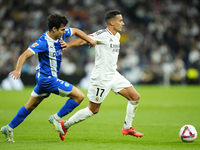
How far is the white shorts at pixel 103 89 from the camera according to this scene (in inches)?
246

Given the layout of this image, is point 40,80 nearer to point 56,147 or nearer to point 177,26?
point 56,147

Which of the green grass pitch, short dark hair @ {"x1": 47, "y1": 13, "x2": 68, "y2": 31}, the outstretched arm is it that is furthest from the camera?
short dark hair @ {"x1": 47, "y1": 13, "x2": 68, "y2": 31}

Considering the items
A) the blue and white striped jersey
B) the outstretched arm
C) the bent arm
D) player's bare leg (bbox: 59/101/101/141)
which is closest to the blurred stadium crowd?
player's bare leg (bbox: 59/101/101/141)

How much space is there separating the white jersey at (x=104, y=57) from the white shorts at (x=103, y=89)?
8 centimetres

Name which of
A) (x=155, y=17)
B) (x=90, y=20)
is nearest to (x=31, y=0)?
(x=90, y=20)

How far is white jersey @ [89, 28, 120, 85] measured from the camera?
634cm

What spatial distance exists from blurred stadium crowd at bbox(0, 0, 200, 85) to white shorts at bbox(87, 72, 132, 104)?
1644 centimetres

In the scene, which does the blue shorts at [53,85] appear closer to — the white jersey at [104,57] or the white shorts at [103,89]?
the white shorts at [103,89]

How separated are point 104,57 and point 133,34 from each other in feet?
63.5

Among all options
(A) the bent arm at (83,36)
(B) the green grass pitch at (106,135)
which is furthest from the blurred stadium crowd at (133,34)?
(A) the bent arm at (83,36)

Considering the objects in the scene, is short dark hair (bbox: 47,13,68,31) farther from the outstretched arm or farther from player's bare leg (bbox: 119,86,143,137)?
player's bare leg (bbox: 119,86,143,137)

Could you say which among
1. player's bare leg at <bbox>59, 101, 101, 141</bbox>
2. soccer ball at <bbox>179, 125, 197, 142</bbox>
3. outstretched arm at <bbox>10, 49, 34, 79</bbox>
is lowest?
soccer ball at <bbox>179, 125, 197, 142</bbox>

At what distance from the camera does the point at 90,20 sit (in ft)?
82.1

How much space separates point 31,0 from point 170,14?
11.0 meters
